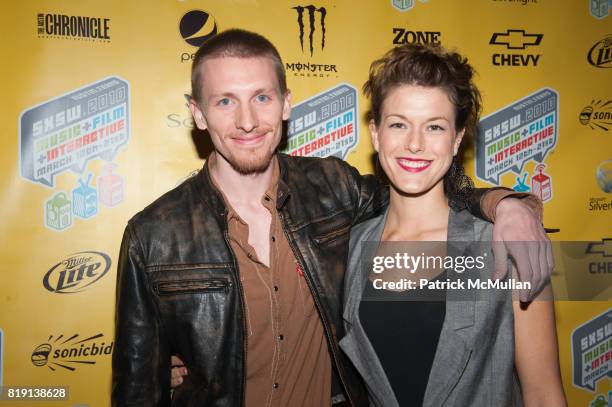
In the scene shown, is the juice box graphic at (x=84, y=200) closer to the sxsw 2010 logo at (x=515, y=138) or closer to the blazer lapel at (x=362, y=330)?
the blazer lapel at (x=362, y=330)

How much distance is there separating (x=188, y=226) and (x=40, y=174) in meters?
1.45

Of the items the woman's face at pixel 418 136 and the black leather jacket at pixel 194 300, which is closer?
the woman's face at pixel 418 136

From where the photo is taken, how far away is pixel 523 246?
1.46m

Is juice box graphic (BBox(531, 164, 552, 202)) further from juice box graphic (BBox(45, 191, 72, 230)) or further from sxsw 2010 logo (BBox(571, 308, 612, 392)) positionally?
juice box graphic (BBox(45, 191, 72, 230))

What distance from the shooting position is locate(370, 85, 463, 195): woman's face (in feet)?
5.52

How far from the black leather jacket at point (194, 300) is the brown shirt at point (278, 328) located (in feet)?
0.15

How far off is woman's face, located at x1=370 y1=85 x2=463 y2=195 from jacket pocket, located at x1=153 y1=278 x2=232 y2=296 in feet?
2.57

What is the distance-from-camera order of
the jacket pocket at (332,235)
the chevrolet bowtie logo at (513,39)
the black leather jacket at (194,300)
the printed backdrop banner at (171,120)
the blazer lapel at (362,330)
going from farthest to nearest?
1. the chevrolet bowtie logo at (513,39)
2. the printed backdrop banner at (171,120)
3. the jacket pocket at (332,235)
4. the black leather jacket at (194,300)
5. the blazer lapel at (362,330)

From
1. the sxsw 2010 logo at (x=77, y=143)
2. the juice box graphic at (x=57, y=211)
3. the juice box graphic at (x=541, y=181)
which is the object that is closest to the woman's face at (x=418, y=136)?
the juice box graphic at (x=541, y=181)

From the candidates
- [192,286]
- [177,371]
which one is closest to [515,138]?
[192,286]

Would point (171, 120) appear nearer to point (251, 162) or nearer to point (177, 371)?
point (251, 162)

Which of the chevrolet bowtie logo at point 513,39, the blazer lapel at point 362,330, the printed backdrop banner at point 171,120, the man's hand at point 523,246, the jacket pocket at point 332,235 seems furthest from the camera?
the chevrolet bowtie logo at point 513,39

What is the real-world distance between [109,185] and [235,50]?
1.44 meters

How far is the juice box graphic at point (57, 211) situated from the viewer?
9.13 ft
